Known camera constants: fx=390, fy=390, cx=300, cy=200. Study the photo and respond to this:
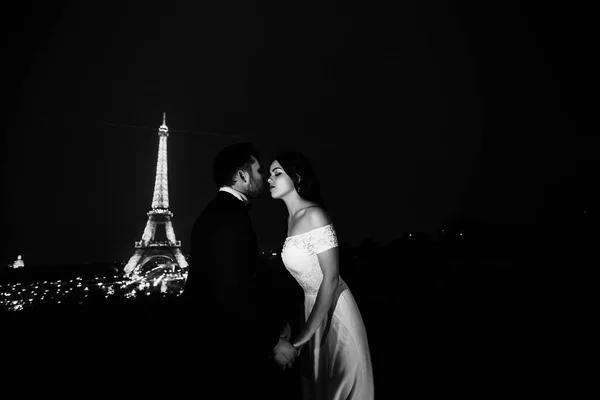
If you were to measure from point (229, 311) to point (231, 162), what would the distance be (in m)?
1.25

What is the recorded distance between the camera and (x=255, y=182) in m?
3.44

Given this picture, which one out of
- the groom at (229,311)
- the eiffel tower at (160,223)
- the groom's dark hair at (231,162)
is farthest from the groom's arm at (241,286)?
the eiffel tower at (160,223)

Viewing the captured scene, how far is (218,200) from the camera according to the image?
3.25 meters

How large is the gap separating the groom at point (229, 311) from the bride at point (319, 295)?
1.71 ft

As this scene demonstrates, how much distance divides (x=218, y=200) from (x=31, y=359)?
14.9 ft

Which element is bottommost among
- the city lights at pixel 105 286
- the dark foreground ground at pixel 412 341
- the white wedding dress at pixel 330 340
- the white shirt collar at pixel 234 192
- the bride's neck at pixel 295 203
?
the city lights at pixel 105 286

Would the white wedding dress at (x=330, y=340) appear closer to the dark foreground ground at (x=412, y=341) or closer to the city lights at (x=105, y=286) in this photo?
the dark foreground ground at (x=412, y=341)

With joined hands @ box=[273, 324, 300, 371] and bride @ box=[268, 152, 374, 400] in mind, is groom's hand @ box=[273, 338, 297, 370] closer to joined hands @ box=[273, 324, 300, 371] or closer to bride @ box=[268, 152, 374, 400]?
joined hands @ box=[273, 324, 300, 371]

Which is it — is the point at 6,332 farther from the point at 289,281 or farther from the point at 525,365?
the point at 525,365

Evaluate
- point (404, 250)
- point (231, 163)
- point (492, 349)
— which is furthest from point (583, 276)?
point (404, 250)

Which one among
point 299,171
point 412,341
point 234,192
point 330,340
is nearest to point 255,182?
point 234,192

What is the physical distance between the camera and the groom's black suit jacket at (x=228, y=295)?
2910mm

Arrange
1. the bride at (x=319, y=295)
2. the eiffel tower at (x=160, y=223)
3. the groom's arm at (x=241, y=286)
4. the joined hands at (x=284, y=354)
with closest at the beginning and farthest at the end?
the groom's arm at (x=241, y=286)
the joined hands at (x=284, y=354)
the bride at (x=319, y=295)
the eiffel tower at (x=160, y=223)

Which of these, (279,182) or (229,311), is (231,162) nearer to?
(279,182)
